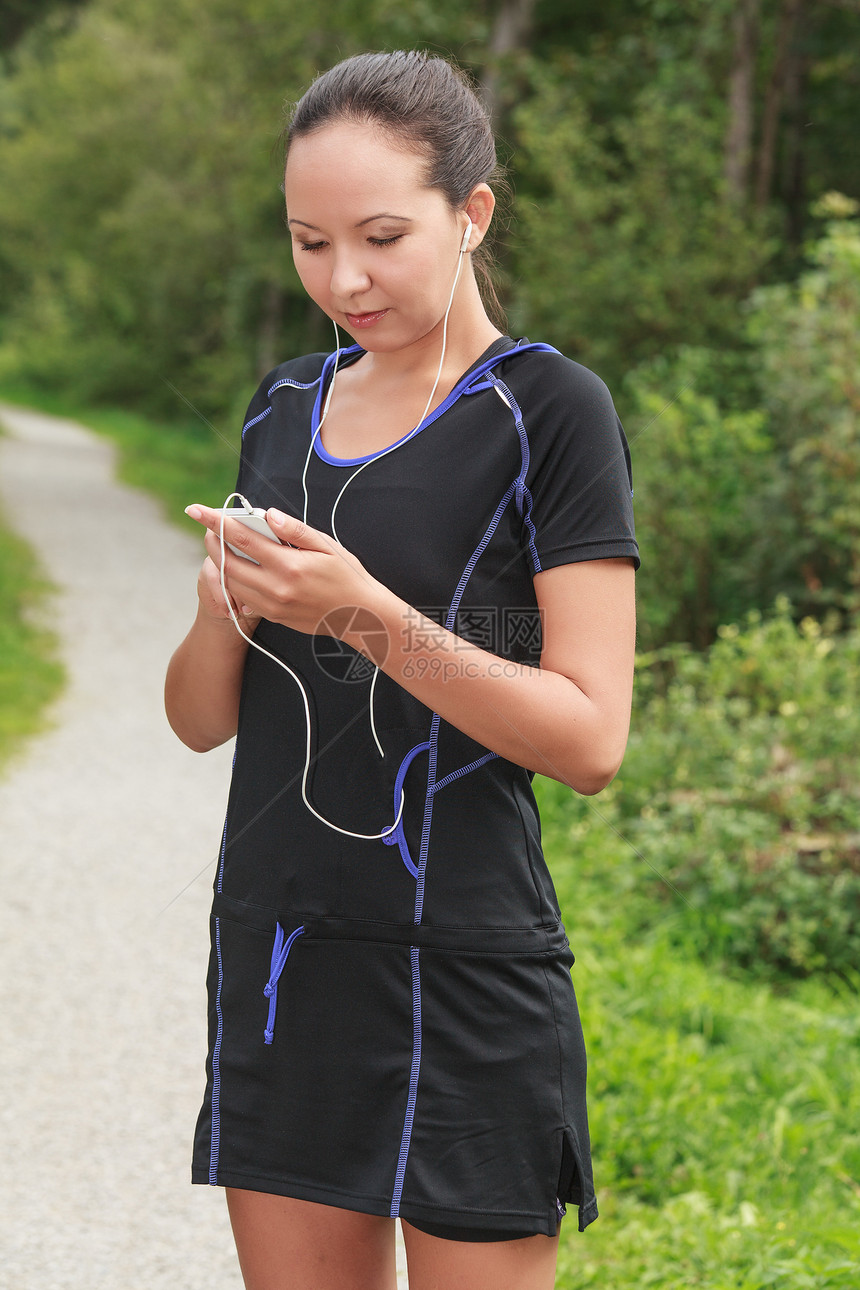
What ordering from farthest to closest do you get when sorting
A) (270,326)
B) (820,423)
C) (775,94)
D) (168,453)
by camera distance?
(168,453) → (270,326) → (775,94) → (820,423)

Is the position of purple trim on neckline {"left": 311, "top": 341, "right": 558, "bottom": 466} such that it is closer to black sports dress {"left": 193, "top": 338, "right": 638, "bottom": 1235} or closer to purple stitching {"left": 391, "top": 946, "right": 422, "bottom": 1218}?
black sports dress {"left": 193, "top": 338, "right": 638, "bottom": 1235}

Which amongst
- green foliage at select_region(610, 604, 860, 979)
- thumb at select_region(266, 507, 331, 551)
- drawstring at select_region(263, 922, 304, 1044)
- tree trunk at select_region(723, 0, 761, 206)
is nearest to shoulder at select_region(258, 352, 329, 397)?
thumb at select_region(266, 507, 331, 551)

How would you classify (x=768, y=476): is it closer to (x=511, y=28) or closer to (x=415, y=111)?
(x=415, y=111)

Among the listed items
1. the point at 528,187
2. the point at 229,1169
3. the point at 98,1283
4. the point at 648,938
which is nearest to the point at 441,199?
the point at 229,1169

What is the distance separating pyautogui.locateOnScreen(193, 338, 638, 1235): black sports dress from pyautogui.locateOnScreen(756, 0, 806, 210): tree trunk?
27.7ft

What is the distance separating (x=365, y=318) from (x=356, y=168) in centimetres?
15

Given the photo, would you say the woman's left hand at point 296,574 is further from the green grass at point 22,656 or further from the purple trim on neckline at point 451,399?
the green grass at point 22,656

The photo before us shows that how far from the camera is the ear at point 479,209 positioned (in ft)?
4.40

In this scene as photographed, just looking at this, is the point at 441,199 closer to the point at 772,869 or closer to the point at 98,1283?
the point at 98,1283

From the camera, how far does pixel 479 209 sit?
4.43 ft

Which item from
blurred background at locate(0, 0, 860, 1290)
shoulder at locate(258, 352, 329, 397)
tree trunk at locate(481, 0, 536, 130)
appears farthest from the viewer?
tree trunk at locate(481, 0, 536, 130)

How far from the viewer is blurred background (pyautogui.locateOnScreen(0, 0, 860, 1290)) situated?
3.14 meters

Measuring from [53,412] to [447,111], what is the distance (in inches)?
961

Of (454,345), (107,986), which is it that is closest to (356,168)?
(454,345)
